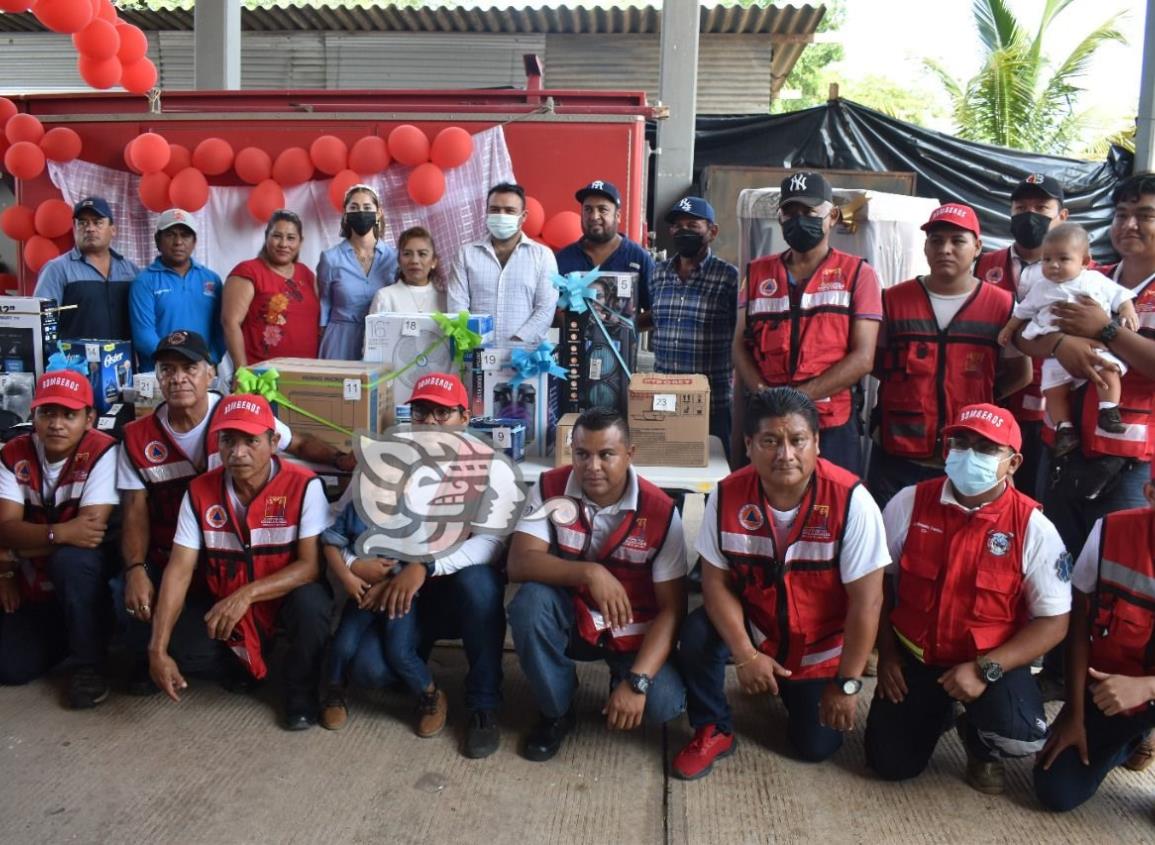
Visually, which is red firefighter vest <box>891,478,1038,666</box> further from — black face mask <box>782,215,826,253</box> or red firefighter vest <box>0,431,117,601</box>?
red firefighter vest <box>0,431,117,601</box>

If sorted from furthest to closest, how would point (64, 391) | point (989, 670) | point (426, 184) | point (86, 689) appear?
1. point (426, 184)
2. point (64, 391)
3. point (86, 689)
4. point (989, 670)

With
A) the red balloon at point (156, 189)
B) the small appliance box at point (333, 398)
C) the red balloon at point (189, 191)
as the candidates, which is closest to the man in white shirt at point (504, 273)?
the small appliance box at point (333, 398)

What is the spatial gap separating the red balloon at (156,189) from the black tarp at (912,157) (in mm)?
4359

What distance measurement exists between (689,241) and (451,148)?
242 cm

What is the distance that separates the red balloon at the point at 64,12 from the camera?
6256 mm

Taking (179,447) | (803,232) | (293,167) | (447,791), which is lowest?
(447,791)

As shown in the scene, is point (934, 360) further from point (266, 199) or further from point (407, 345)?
point (266, 199)

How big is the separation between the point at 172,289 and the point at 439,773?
292 cm

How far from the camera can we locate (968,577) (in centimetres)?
287

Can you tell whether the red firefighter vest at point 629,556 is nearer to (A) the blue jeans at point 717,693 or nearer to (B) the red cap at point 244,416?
(A) the blue jeans at point 717,693

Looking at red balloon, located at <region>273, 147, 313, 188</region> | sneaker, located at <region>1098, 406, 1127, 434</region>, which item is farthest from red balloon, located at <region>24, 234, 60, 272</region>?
sneaker, located at <region>1098, 406, 1127, 434</region>

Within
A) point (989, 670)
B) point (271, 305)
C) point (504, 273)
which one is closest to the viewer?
point (989, 670)

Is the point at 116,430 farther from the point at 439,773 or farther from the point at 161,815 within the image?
the point at 439,773

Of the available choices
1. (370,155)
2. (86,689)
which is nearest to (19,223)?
(370,155)
